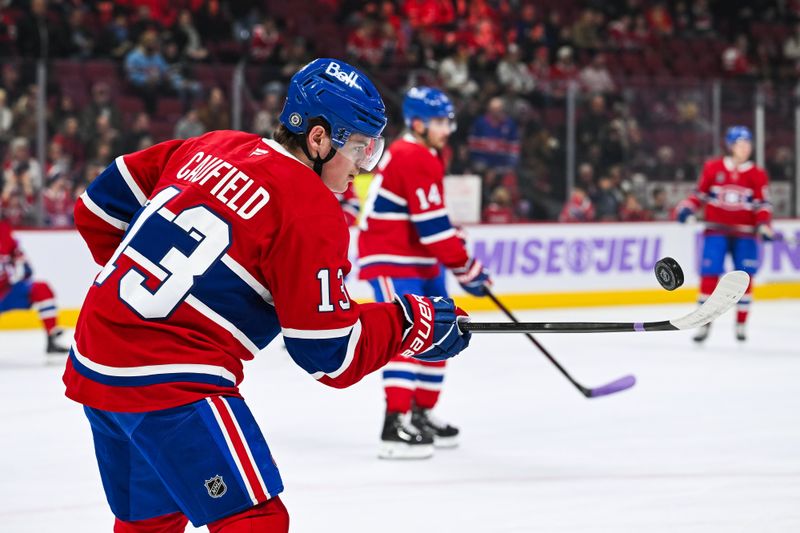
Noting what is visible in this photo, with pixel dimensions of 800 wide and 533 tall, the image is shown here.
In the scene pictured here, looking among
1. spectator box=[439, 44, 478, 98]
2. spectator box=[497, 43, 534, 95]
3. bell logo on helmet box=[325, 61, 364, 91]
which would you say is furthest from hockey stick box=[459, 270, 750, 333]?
spectator box=[497, 43, 534, 95]

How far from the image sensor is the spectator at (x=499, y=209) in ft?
31.5

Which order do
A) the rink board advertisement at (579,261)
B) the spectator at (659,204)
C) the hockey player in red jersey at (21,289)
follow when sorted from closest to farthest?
the hockey player in red jersey at (21,289)
the rink board advertisement at (579,261)
the spectator at (659,204)

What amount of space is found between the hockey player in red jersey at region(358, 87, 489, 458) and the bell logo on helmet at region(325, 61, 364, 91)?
7.45 ft

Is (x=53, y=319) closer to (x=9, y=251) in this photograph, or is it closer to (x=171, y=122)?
(x=9, y=251)

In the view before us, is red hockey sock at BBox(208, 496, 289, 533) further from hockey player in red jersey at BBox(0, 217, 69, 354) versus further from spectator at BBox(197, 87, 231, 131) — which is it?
spectator at BBox(197, 87, 231, 131)

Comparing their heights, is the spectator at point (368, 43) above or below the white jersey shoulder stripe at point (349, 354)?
above

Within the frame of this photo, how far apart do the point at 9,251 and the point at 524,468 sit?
11.3 ft

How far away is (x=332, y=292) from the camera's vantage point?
201 centimetres

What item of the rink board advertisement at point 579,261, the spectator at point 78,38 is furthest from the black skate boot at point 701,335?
the spectator at point 78,38

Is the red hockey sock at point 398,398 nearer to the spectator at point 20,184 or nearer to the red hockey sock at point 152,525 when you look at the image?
the red hockey sock at point 152,525

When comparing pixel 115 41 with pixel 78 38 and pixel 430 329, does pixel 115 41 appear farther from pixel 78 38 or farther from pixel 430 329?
pixel 430 329

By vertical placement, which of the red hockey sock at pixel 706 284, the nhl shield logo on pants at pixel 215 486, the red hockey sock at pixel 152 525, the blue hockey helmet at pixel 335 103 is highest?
the blue hockey helmet at pixel 335 103

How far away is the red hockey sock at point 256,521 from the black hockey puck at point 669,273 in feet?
2.66

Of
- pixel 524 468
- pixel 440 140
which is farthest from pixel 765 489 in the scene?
pixel 440 140
